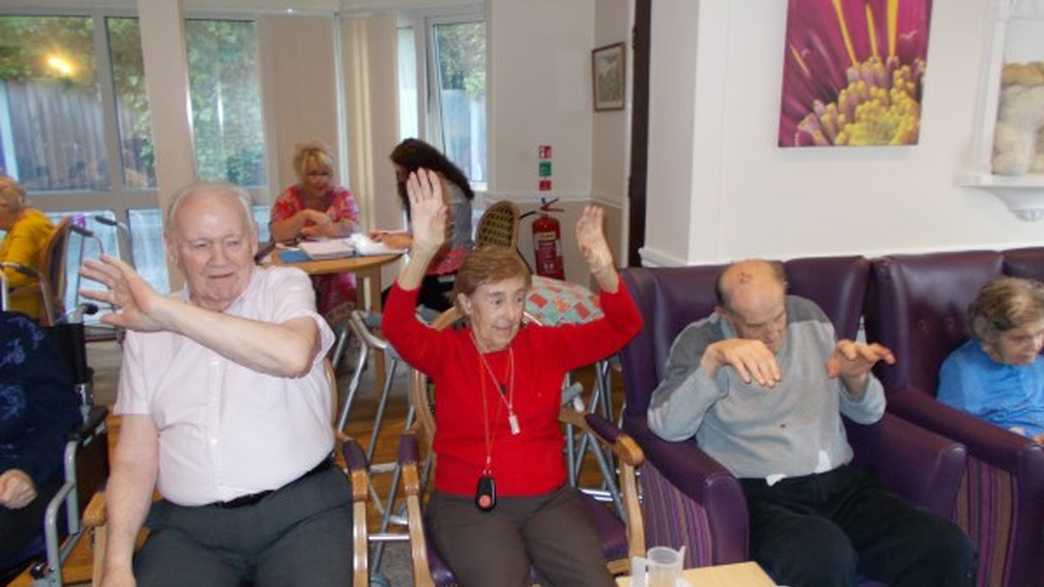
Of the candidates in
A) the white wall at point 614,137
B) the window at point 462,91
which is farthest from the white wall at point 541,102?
the window at point 462,91

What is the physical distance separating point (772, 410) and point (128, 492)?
1.48 m

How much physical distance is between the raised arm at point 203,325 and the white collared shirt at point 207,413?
0.13 m

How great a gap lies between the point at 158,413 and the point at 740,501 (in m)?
1.26

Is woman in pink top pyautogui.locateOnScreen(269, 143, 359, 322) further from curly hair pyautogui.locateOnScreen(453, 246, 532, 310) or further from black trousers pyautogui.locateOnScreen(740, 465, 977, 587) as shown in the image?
black trousers pyautogui.locateOnScreen(740, 465, 977, 587)

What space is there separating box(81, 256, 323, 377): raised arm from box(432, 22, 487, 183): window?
4.95 metres

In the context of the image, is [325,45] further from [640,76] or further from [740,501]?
[740,501]

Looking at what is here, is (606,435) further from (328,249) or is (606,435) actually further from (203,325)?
(328,249)

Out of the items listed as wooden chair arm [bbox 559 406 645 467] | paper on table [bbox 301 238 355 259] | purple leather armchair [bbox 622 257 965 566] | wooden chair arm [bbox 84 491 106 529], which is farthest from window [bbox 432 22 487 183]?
wooden chair arm [bbox 84 491 106 529]

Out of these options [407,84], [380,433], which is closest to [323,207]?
[380,433]

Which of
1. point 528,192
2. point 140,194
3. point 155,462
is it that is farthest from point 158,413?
point 140,194

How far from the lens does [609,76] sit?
5055 millimetres

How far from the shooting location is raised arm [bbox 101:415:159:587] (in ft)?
5.06

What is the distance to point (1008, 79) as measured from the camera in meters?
3.00

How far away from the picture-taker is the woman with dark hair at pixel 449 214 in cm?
376
